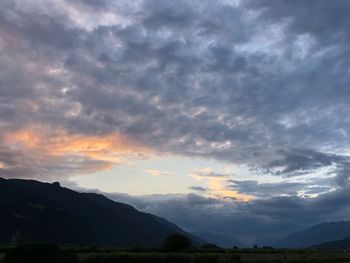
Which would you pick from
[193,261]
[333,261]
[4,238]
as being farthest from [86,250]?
[4,238]

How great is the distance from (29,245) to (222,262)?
101 feet

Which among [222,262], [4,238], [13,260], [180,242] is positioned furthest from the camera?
[4,238]

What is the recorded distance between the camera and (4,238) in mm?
199250

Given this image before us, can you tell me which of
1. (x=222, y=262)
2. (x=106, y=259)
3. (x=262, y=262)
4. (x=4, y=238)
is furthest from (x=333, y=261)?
(x=4, y=238)

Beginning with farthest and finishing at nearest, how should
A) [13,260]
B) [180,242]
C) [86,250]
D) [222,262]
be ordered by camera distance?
[180,242]
[86,250]
[222,262]
[13,260]

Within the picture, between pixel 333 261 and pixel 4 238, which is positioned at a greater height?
pixel 4 238

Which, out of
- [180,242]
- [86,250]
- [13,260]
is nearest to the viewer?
[13,260]

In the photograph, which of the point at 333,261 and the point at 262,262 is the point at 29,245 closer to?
the point at 262,262

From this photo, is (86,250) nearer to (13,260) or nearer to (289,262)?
(13,260)

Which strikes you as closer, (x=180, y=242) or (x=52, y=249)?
(x=52, y=249)

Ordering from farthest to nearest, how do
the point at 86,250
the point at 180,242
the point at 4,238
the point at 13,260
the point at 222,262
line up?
the point at 4,238 < the point at 180,242 < the point at 86,250 < the point at 222,262 < the point at 13,260

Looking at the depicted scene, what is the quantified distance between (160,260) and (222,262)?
1045 centimetres

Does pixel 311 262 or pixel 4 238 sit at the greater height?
pixel 4 238

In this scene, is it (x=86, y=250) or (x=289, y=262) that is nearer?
(x=289, y=262)
